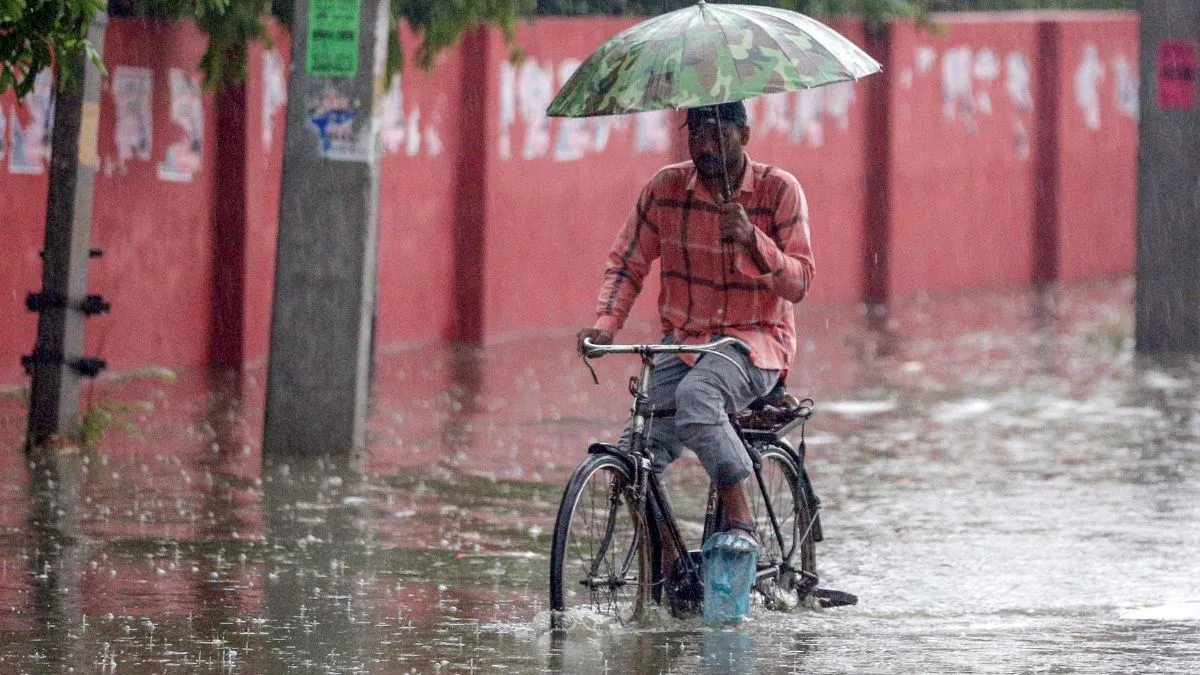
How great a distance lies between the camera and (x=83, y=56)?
10.6 metres

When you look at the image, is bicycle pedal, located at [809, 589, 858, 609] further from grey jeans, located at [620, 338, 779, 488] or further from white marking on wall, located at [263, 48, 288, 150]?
white marking on wall, located at [263, 48, 288, 150]

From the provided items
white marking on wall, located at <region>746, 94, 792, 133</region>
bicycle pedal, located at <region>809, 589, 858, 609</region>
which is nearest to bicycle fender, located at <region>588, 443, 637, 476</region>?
bicycle pedal, located at <region>809, 589, 858, 609</region>

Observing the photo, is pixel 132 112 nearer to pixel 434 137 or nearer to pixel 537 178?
pixel 434 137

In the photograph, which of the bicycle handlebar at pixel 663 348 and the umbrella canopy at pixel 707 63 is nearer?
the umbrella canopy at pixel 707 63

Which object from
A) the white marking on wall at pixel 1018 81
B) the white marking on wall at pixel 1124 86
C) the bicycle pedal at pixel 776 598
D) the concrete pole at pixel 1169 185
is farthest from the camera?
the white marking on wall at pixel 1124 86

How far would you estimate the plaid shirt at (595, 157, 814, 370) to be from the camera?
7133 mm

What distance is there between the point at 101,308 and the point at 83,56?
1197 mm

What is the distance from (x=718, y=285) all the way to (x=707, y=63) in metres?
0.78

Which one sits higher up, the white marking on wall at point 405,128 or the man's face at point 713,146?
the white marking on wall at point 405,128

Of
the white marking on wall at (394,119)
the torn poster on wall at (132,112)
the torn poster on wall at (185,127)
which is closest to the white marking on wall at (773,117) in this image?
the white marking on wall at (394,119)

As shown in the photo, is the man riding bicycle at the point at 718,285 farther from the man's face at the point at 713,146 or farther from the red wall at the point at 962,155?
the red wall at the point at 962,155

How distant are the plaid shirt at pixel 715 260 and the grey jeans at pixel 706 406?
74 mm

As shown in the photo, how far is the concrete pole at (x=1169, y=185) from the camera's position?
1633cm

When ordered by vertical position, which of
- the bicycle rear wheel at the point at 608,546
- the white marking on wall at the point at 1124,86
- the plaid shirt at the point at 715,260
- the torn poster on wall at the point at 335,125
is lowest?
the bicycle rear wheel at the point at 608,546
